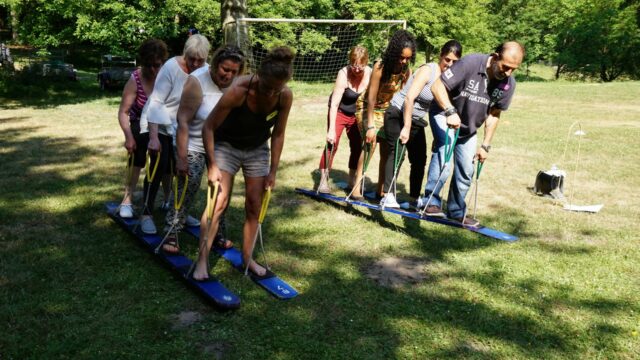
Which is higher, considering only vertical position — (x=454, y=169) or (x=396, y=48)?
(x=396, y=48)

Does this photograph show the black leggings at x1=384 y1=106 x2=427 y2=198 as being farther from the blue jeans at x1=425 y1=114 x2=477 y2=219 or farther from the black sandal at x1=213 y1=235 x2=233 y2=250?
the black sandal at x1=213 y1=235 x2=233 y2=250

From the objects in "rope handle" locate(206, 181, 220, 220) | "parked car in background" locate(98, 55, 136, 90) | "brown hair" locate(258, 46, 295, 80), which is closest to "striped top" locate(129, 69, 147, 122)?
"rope handle" locate(206, 181, 220, 220)

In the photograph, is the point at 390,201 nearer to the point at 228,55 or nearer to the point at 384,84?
the point at 384,84

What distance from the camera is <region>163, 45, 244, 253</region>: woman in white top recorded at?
4094 mm

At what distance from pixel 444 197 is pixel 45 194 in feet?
17.2

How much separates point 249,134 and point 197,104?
55 cm

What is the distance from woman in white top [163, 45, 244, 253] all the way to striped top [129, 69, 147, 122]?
1.06 m

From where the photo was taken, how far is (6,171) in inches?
294

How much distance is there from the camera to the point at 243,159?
406 centimetres

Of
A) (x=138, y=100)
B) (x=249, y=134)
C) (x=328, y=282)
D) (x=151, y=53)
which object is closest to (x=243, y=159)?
(x=249, y=134)

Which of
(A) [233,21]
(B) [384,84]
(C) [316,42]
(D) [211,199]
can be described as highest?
(C) [316,42]

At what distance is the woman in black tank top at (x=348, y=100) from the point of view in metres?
6.27

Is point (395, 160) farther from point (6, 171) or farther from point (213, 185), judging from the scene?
point (6, 171)

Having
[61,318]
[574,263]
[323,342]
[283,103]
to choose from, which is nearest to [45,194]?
[61,318]
